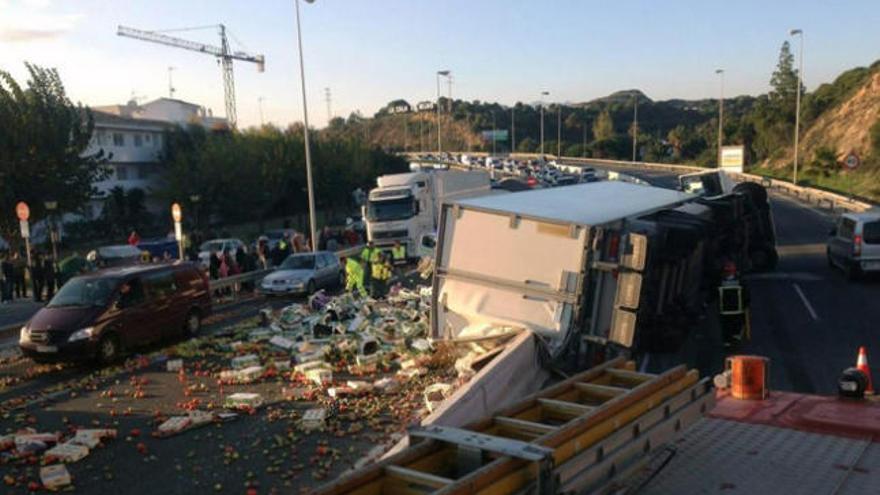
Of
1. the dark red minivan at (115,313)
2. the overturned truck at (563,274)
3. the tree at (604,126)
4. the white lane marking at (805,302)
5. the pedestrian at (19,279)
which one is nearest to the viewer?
the overturned truck at (563,274)

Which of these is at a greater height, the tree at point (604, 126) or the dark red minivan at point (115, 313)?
the tree at point (604, 126)

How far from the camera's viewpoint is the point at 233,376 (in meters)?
13.3

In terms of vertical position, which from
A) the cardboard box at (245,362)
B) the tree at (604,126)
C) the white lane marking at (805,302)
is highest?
the tree at (604,126)

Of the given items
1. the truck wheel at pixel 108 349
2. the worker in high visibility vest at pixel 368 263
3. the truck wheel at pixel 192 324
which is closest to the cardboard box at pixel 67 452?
the truck wheel at pixel 108 349

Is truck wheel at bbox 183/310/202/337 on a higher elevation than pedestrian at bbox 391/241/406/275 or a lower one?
higher

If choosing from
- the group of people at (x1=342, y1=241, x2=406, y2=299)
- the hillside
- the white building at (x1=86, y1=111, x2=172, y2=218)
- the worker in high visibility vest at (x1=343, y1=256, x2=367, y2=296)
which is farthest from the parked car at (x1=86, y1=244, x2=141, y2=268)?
the hillside

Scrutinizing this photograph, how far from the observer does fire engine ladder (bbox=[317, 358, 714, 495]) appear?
3.98m

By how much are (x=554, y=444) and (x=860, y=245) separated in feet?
62.6

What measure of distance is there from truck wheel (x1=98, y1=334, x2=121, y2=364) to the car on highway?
60.0 ft

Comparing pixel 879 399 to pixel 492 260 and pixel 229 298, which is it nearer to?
pixel 492 260

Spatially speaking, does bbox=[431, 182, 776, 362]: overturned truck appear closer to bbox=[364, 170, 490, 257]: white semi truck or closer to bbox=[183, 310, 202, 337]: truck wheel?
bbox=[183, 310, 202, 337]: truck wheel

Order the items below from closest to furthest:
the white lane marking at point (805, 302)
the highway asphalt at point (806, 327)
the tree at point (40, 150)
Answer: the highway asphalt at point (806, 327)
the white lane marking at point (805, 302)
the tree at point (40, 150)

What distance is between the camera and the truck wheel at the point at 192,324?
1731 cm

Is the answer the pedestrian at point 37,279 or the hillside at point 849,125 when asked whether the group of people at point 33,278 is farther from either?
the hillside at point 849,125
